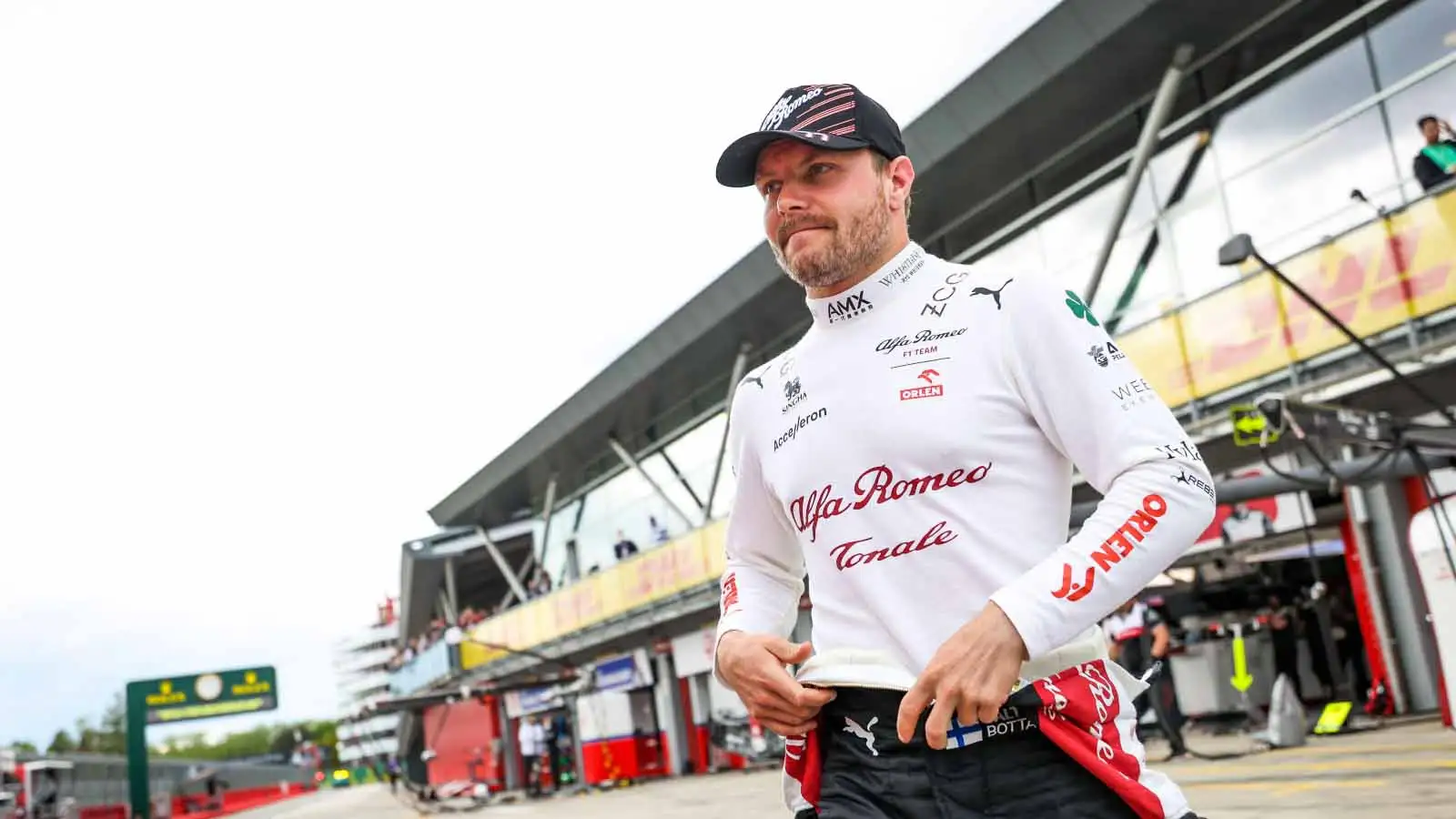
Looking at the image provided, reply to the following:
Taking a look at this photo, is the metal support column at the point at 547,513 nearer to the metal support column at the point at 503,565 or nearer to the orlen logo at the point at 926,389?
the metal support column at the point at 503,565

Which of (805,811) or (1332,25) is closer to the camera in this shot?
(805,811)

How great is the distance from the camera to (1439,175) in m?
11.4

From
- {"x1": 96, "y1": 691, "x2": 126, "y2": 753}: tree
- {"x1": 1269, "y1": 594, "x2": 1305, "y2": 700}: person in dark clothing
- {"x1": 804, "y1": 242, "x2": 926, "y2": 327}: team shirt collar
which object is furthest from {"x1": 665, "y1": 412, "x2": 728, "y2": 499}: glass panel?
{"x1": 96, "y1": 691, "x2": 126, "y2": 753}: tree

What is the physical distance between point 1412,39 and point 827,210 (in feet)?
44.7

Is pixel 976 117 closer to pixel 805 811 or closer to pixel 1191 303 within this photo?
pixel 1191 303

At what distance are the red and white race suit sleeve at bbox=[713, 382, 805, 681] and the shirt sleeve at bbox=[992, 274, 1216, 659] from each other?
21.0 inches

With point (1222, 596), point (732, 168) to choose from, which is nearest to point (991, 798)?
point (732, 168)

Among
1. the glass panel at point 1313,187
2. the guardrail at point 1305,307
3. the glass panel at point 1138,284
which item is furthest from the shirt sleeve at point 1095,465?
the glass panel at point 1138,284

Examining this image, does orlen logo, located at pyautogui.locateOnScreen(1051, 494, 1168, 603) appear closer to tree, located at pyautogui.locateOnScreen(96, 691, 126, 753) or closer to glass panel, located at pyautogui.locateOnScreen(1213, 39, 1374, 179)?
glass panel, located at pyautogui.locateOnScreen(1213, 39, 1374, 179)

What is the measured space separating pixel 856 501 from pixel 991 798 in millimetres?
430

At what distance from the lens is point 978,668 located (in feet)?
4.84

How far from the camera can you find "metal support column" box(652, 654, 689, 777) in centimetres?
2895

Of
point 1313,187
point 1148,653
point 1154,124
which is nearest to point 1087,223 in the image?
point 1154,124

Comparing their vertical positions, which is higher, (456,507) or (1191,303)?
(456,507)
